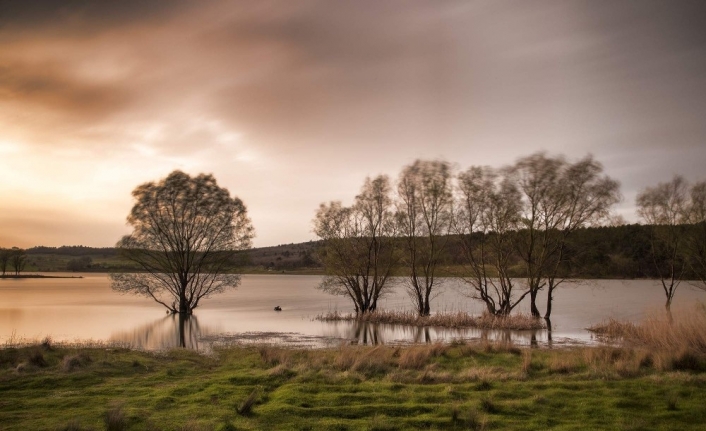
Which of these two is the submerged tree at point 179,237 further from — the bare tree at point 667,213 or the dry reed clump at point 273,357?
the bare tree at point 667,213

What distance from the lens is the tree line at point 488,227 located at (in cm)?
3753

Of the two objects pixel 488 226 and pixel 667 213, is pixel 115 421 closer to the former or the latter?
pixel 488 226

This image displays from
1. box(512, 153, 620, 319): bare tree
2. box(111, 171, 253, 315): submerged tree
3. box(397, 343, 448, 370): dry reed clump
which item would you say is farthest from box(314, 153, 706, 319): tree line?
box(397, 343, 448, 370): dry reed clump

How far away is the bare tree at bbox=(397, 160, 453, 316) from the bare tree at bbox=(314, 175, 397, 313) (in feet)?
5.16

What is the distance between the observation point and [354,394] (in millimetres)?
12477

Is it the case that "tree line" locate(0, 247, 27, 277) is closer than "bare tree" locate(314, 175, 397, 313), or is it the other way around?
"bare tree" locate(314, 175, 397, 313)

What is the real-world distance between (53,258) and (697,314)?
204871 mm

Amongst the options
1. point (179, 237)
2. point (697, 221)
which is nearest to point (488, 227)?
point (697, 221)

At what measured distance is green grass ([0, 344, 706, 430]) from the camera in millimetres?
10305

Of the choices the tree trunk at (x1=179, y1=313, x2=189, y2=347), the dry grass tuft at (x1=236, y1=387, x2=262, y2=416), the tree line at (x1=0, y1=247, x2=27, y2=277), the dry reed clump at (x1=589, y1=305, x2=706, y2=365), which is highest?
the tree line at (x1=0, y1=247, x2=27, y2=277)

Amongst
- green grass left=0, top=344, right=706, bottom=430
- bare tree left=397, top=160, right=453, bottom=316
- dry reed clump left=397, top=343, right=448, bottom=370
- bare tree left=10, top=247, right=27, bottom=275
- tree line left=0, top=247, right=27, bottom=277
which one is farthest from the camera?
tree line left=0, top=247, right=27, bottom=277

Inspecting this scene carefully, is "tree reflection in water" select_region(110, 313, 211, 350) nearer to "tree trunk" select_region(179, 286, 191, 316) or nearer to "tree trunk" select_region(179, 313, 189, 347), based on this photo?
"tree trunk" select_region(179, 313, 189, 347)

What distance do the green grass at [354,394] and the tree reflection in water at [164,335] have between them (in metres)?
8.47

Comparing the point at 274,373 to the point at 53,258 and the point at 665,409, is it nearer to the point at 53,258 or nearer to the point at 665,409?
the point at 665,409
